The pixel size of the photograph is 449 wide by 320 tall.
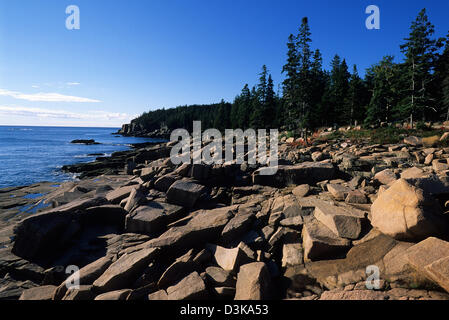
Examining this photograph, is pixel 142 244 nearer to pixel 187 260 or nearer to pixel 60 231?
pixel 187 260

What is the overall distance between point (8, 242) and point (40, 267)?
3.00 meters

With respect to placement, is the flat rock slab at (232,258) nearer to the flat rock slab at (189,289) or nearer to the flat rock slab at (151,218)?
the flat rock slab at (189,289)

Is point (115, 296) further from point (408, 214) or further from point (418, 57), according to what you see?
point (418, 57)

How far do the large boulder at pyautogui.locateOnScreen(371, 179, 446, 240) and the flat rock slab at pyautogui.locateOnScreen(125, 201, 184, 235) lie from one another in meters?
6.81

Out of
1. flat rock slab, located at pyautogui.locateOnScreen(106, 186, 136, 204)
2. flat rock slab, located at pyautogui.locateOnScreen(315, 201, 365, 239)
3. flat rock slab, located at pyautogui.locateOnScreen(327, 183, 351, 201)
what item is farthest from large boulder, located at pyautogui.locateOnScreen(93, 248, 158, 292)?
flat rock slab, located at pyautogui.locateOnScreen(327, 183, 351, 201)

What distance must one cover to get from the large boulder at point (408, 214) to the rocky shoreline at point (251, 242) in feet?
0.07

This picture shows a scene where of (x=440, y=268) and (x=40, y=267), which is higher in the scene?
(x=440, y=268)

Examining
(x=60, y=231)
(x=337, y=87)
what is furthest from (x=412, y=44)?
(x=60, y=231)

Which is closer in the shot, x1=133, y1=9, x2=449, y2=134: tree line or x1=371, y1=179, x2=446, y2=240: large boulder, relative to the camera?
x1=371, y1=179, x2=446, y2=240: large boulder

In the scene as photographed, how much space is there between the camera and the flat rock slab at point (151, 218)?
25.6 ft

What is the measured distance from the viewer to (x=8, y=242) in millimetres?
8227

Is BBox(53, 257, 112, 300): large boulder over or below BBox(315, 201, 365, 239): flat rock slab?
below

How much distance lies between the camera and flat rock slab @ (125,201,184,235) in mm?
7812

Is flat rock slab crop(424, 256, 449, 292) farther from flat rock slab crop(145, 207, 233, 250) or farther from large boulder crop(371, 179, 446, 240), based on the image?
flat rock slab crop(145, 207, 233, 250)
